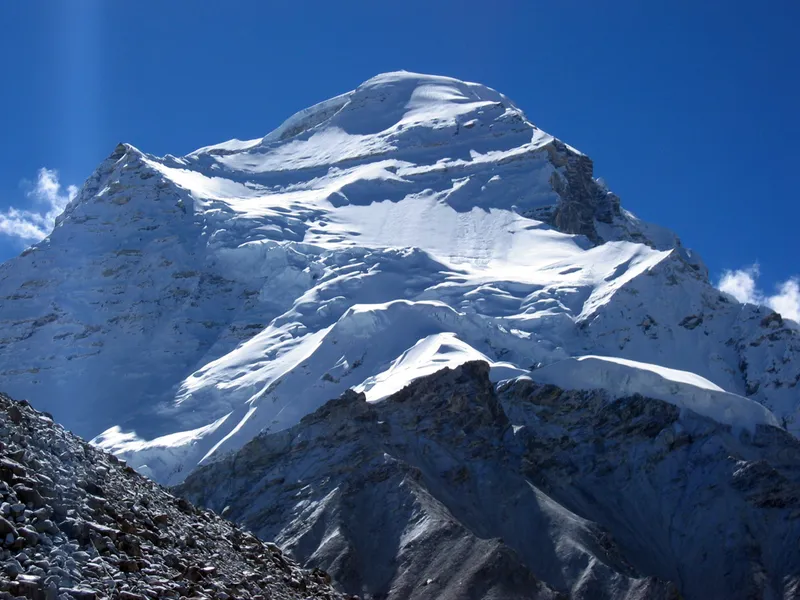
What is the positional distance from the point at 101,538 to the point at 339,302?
384 feet

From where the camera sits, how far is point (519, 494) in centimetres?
9900

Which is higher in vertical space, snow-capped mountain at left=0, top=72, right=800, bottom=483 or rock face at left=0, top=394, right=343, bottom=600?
snow-capped mountain at left=0, top=72, right=800, bottom=483

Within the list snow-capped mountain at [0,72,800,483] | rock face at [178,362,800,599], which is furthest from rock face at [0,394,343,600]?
snow-capped mountain at [0,72,800,483]

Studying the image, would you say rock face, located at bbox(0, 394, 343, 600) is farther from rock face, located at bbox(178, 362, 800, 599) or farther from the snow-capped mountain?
the snow-capped mountain

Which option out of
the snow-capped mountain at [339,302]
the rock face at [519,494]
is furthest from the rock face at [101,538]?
the snow-capped mountain at [339,302]

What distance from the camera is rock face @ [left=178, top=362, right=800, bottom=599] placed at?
279 ft

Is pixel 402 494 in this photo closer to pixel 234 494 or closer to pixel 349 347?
pixel 234 494

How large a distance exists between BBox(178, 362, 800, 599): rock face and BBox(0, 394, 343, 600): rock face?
43019mm

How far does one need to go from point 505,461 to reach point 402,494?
50.3ft

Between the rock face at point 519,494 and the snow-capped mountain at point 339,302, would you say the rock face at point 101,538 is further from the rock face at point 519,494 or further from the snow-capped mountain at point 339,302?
the snow-capped mountain at point 339,302

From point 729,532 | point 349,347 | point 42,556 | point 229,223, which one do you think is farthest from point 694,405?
point 42,556

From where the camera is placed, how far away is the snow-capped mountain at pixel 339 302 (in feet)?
404

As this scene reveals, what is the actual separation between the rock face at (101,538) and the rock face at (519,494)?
141 feet

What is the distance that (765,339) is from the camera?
14525 cm
